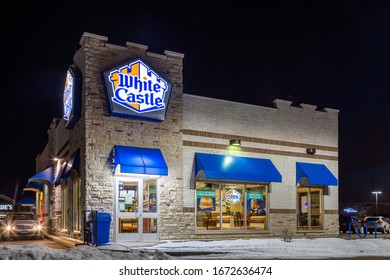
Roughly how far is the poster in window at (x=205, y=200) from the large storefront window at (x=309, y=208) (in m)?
5.52

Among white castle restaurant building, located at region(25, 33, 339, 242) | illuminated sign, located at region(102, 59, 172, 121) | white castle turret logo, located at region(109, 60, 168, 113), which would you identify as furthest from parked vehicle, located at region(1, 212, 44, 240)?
white castle turret logo, located at region(109, 60, 168, 113)

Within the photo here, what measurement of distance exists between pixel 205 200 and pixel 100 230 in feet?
21.3

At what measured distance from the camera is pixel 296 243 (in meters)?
18.8

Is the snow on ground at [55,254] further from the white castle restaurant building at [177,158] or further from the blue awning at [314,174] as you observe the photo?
the blue awning at [314,174]

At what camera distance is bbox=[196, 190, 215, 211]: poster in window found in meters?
21.9

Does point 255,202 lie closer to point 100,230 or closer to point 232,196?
point 232,196

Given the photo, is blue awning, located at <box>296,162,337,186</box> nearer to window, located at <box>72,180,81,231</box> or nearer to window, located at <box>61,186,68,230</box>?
window, located at <box>72,180,81,231</box>

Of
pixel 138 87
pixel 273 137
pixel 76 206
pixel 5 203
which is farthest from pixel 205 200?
pixel 5 203

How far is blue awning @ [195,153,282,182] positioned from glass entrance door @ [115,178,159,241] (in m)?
2.37

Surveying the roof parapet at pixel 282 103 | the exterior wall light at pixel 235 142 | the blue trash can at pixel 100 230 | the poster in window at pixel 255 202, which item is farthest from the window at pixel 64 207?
the roof parapet at pixel 282 103

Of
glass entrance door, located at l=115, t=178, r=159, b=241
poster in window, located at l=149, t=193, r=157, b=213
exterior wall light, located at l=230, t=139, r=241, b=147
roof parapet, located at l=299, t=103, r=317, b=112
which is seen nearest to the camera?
glass entrance door, located at l=115, t=178, r=159, b=241

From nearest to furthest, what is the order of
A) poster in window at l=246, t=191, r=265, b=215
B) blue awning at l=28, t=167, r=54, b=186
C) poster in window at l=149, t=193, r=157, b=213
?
poster in window at l=149, t=193, r=157, b=213 → poster in window at l=246, t=191, r=265, b=215 → blue awning at l=28, t=167, r=54, b=186

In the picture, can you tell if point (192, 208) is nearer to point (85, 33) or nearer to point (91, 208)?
point (91, 208)

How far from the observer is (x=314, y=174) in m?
24.9
